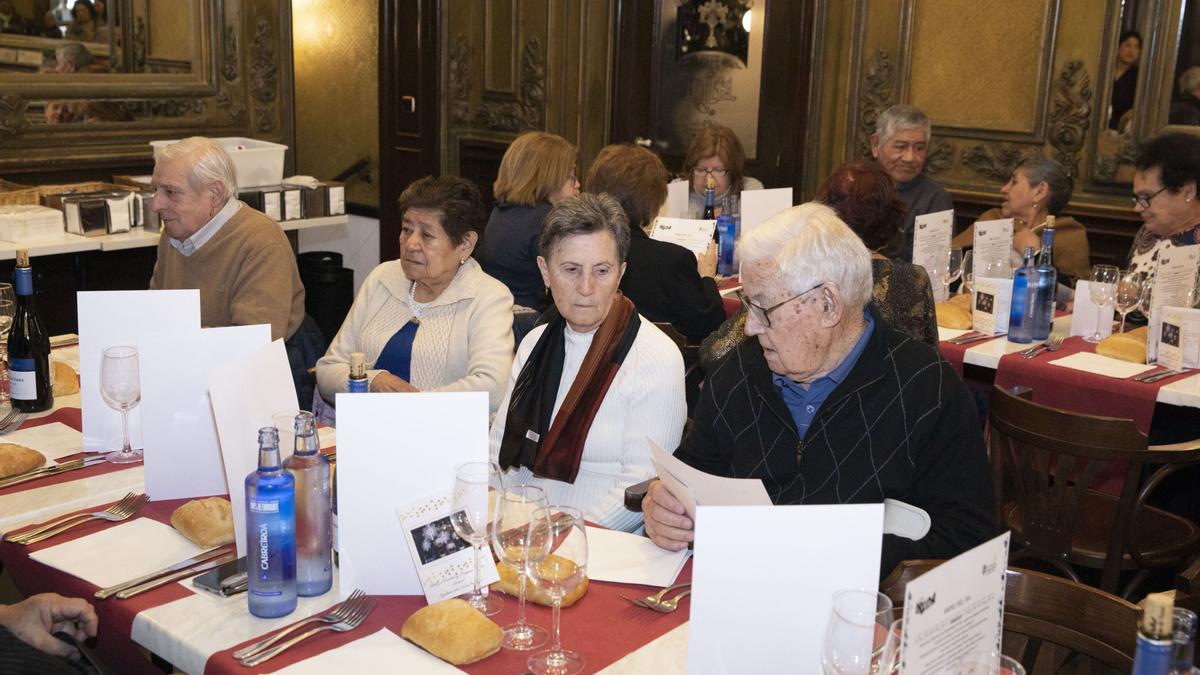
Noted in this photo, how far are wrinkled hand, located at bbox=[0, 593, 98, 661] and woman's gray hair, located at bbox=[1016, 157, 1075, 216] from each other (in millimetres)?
4331

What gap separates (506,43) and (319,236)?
2128mm

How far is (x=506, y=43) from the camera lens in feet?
27.1

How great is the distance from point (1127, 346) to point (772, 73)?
368cm

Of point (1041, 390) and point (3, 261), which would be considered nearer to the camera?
point (1041, 390)

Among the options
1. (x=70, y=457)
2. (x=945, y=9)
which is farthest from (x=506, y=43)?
(x=70, y=457)

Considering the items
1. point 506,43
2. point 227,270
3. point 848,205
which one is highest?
point 506,43

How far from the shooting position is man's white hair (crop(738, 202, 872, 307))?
2328 millimetres

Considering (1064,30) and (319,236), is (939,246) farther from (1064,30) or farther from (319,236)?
(319,236)

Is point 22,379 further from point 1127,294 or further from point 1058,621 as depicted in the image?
point 1127,294

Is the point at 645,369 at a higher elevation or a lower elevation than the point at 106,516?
higher

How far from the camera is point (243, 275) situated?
3730 mm

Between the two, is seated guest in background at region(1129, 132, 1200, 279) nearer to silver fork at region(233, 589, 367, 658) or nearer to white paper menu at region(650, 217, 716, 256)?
white paper menu at region(650, 217, 716, 256)

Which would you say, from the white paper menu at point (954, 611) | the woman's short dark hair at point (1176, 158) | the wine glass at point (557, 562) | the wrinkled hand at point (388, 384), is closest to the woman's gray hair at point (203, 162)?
the wrinkled hand at point (388, 384)

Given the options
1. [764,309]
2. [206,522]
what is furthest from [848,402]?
[206,522]
